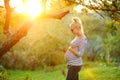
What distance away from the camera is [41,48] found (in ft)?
124

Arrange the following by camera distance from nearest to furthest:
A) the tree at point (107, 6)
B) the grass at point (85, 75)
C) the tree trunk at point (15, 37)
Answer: the tree trunk at point (15, 37) < the tree at point (107, 6) < the grass at point (85, 75)

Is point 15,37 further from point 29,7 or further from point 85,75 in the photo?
point 85,75

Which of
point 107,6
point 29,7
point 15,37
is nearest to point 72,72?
point 15,37

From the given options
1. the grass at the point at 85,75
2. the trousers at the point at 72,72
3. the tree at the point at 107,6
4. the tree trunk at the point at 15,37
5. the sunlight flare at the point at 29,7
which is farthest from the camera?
the grass at the point at 85,75

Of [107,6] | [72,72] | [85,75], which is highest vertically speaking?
[107,6]

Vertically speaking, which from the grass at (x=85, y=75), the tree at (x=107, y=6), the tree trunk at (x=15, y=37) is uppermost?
the tree at (x=107, y=6)

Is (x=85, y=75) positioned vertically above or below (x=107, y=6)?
below

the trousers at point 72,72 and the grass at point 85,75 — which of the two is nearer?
the trousers at point 72,72

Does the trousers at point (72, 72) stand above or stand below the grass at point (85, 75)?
above

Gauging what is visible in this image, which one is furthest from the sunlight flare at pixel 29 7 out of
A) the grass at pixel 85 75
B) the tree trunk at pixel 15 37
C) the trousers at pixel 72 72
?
the grass at pixel 85 75

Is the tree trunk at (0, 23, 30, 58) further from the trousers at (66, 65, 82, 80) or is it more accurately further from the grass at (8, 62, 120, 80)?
the grass at (8, 62, 120, 80)

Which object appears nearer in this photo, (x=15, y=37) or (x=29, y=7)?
(x=15, y=37)

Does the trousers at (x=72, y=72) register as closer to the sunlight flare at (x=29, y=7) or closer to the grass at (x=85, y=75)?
the sunlight flare at (x=29, y=7)

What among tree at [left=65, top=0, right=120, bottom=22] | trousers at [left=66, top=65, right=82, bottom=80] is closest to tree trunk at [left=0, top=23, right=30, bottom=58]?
trousers at [left=66, top=65, right=82, bottom=80]
